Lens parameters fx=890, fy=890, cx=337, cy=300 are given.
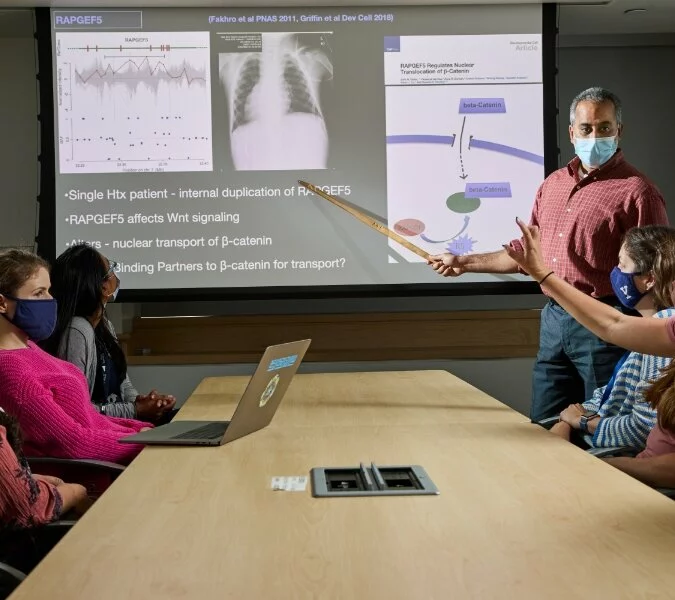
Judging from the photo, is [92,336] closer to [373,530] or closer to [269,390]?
[269,390]

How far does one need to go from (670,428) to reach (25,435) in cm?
170

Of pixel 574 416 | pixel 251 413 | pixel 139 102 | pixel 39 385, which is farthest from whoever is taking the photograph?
pixel 139 102

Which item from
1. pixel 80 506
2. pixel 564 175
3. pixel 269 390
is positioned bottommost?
pixel 80 506

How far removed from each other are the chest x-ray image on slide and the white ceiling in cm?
22

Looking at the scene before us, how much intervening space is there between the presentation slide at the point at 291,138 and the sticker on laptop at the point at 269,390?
243 centimetres

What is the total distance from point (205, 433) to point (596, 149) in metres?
2.18

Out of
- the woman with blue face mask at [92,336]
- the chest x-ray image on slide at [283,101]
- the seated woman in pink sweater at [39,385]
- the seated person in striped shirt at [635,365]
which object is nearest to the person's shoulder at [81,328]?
the woman with blue face mask at [92,336]

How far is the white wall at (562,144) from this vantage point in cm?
505

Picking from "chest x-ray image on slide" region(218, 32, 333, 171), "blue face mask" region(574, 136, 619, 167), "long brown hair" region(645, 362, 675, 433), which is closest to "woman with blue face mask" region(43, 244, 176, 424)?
"chest x-ray image on slide" region(218, 32, 333, 171)

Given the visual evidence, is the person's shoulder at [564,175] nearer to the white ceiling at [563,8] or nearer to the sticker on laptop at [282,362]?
the white ceiling at [563,8]

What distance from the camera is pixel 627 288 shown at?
282 cm

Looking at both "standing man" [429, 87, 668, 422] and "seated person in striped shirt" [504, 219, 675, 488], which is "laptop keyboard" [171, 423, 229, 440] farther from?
"standing man" [429, 87, 668, 422]

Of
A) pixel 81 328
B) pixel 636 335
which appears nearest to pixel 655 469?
pixel 636 335

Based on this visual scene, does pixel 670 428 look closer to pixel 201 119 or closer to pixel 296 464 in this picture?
pixel 296 464
